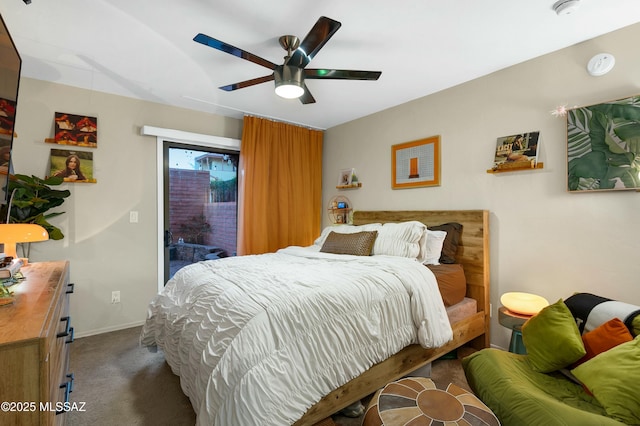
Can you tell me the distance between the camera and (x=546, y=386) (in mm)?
1462

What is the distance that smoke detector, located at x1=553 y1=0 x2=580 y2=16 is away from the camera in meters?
1.76

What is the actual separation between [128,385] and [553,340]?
2.67 metres

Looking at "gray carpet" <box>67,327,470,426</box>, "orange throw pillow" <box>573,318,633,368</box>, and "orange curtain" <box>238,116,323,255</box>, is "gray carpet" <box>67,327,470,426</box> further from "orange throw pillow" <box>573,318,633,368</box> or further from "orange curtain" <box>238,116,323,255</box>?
"orange curtain" <box>238,116,323,255</box>

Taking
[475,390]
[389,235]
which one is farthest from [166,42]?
[475,390]

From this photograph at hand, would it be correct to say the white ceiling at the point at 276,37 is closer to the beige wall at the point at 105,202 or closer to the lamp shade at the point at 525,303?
the beige wall at the point at 105,202

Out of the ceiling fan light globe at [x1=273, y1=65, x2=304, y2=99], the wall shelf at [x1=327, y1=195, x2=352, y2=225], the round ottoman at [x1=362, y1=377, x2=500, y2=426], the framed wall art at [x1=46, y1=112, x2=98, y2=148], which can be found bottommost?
the round ottoman at [x1=362, y1=377, x2=500, y2=426]

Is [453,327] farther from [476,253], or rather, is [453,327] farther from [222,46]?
[222,46]

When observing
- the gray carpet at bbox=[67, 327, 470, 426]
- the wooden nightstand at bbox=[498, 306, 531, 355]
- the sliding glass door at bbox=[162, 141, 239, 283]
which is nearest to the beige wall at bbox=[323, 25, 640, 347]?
the wooden nightstand at bbox=[498, 306, 531, 355]

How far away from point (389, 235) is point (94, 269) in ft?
9.74

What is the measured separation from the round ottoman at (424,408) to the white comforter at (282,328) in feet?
1.21

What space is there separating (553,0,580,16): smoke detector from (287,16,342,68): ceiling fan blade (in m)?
1.38

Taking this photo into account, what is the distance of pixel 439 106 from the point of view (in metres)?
3.09

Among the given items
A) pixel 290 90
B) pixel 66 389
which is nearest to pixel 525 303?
pixel 290 90

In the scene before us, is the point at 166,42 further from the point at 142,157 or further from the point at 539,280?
the point at 539,280
